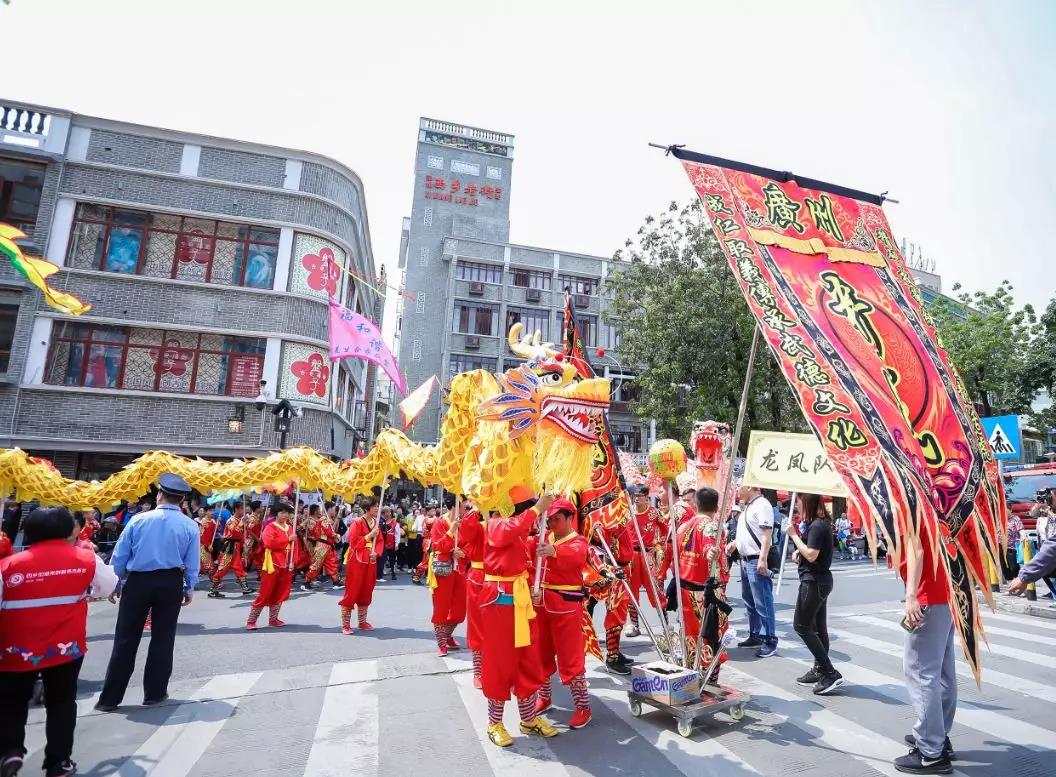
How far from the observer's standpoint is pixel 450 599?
667cm

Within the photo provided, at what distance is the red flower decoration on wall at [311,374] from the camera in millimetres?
16625

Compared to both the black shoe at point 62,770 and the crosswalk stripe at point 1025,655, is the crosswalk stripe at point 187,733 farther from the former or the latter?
the crosswalk stripe at point 1025,655

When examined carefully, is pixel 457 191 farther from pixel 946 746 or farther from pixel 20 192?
pixel 946 746

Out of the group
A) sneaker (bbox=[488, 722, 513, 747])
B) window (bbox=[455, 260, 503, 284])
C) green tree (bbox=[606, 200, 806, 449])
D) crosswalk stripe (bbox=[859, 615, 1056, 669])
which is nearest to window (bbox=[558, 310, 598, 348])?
window (bbox=[455, 260, 503, 284])

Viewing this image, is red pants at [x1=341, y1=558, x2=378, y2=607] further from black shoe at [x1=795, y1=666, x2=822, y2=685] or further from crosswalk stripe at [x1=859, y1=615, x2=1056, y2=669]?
crosswalk stripe at [x1=859, y1=615, x2=1056, y2=669]

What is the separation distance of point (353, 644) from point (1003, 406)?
25139mm

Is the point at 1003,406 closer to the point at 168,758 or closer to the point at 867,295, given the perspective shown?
the point at 867,295

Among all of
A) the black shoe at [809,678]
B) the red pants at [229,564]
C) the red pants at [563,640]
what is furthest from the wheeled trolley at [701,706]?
the red pants at [229,564]

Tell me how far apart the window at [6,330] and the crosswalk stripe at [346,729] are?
50.2ft

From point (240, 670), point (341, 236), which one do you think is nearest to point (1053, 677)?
point (240, 670)

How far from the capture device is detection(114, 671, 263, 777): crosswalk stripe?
→ 3.68 metres

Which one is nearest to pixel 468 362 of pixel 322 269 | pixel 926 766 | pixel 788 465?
pixel 322 269

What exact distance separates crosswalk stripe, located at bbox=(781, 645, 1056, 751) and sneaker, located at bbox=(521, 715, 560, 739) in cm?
305

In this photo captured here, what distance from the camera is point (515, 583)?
13.5 ft
